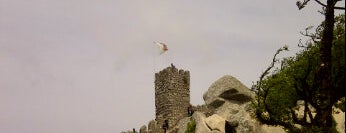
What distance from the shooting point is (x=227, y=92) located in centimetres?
3897

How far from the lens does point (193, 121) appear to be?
37.4 metres

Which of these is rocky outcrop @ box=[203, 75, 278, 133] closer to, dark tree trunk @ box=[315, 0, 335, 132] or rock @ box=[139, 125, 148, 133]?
rock @ box=[139, 125, 148, 133]

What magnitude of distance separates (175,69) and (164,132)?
7802 millimetres

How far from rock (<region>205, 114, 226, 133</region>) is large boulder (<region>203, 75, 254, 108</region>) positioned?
421 centimetres

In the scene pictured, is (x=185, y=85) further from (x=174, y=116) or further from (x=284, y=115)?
(x=284, y=115)

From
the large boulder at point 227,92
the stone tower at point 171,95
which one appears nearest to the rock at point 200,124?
the large boulder at point 227,92

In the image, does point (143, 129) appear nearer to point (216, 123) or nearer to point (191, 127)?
A: point (191, 127)

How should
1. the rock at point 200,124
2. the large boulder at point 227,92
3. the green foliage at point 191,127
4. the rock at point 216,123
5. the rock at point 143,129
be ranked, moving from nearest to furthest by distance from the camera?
the rock at point 216,123 < the rock at point 200,124 < the green foliage at point 191,127 < the large boulder at point 227,92 < the rock at point 143,129

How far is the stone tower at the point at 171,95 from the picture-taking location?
5128 centimetres

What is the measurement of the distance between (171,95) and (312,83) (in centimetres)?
2933

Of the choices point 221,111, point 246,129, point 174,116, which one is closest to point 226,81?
point 221,111

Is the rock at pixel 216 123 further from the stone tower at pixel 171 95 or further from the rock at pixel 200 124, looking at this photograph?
the stone tower at pixel 171 95

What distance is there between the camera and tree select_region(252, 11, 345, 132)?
1589 cm

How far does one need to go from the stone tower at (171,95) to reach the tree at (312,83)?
25.2 metres
